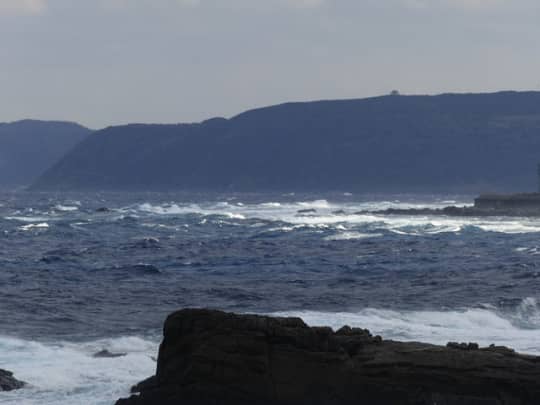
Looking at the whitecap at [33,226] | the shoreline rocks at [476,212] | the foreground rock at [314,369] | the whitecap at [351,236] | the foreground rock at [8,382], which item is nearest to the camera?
the foreground rock at [314,369]

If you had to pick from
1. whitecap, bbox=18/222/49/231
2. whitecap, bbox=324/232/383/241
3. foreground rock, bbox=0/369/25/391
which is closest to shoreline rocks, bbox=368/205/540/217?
whitecap, bbox=324/232/383/241

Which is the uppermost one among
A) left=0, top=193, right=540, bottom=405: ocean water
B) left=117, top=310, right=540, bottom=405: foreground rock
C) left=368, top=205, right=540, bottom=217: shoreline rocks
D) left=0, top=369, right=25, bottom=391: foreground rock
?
left=117, top=310, right=540, bottom=405: foreground rock

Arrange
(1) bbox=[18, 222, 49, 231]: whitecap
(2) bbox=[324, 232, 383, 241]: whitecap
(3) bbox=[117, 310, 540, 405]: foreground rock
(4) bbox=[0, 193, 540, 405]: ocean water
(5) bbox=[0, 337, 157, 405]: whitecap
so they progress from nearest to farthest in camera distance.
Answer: (3) bbox=[117, 310, 540, 405]: foreground rock → (5) bbox=[0, 337, 157, 405]: whitecap → (4) bbox=[0, 193, 540, 405]: ocean water → (2) bbox=[324, 232, 383, 241]: whitecap → (1) bbox=[18, 222, 49, 231]: whitecap

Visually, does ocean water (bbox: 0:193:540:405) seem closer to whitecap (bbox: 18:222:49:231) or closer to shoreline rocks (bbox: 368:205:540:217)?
whitecap (bbox: 18:222:49:231)

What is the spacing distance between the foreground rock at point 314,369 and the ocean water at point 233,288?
2132mm

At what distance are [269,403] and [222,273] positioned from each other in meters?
27.2

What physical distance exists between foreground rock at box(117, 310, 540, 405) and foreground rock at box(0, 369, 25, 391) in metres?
3.22

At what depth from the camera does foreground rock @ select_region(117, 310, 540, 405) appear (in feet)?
59.8

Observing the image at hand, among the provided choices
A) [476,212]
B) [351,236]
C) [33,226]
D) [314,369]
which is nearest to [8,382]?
[314,369]

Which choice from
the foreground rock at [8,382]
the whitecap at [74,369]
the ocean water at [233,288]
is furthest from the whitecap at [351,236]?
the foreground rock at [8,382]

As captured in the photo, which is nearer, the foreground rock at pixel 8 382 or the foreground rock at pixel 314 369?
the foreground rock at pixel 314 369

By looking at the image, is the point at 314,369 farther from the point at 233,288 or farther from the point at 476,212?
the point at 476,212

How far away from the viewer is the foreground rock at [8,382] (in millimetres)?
21483

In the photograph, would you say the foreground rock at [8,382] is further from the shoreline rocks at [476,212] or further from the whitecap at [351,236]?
the shoreline rocks at [476,212]
